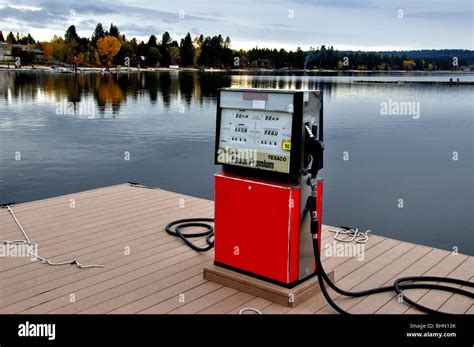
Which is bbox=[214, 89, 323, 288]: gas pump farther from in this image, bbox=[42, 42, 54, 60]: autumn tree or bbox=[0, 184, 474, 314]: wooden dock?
bbox=[42, 42, 54, 60]: autumn tree

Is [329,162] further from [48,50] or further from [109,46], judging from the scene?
[48,50]

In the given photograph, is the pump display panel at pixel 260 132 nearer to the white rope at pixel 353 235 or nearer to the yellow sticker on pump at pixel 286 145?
the yellow sticker on pump at pixel 286 145

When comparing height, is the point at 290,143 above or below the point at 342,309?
above

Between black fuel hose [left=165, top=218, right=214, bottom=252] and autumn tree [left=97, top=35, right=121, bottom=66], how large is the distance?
156 m

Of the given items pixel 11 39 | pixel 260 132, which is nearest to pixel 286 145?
pixel 260 132

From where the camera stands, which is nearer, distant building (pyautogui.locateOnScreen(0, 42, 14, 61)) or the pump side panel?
the pump side panel

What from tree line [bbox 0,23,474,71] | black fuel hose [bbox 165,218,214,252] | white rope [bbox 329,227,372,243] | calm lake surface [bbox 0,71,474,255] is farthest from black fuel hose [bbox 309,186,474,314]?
tree line [bbox 0,23,474,71]

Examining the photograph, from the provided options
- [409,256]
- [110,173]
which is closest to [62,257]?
[409,256]

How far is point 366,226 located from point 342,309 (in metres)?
8.70

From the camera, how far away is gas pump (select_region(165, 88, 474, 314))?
15.6 feet

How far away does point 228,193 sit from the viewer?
516 cm

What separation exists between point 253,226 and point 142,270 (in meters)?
1.32

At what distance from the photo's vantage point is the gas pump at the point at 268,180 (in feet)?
15.6
